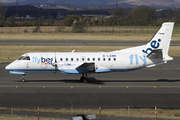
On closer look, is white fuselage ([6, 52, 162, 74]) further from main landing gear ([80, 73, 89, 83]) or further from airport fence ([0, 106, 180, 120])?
airport fence ([0, 106, 180, 120])

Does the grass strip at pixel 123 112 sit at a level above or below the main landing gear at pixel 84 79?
below

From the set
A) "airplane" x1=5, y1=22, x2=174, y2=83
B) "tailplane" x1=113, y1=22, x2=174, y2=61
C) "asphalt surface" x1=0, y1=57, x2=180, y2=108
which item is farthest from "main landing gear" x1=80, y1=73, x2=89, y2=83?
"tailplane" x1=113, y1=22, x2=174, y2=61

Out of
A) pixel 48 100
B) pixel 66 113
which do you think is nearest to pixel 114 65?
pixel 48 100

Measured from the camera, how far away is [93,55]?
2864cm

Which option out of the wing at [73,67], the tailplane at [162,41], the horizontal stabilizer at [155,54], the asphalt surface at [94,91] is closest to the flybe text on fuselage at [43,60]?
the wing at [73,67]

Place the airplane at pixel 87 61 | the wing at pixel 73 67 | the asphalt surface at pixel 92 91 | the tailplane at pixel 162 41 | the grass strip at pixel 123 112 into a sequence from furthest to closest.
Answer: the tailplane at pixel 162 41
the airplane at pixel 87 61
the wing at pixel 73 67
the asphalt surface at pixel 92 91
the grass strip at pixel 123 112

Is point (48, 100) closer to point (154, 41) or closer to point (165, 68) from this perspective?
point (154, 41)

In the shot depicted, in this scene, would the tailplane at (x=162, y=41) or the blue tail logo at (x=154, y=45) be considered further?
the blue tail logo at (x=154, y=45)

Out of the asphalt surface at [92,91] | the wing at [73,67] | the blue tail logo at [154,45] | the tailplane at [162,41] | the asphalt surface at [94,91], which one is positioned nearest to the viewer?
the asphalt surface at [92,91]

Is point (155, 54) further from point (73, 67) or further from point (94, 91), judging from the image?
point (73, 67)

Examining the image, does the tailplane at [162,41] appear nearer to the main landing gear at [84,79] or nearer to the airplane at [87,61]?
the airplane at [87,61]

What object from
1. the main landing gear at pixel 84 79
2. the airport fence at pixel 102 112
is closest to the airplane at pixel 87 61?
the main landing gear at pixel 84 79

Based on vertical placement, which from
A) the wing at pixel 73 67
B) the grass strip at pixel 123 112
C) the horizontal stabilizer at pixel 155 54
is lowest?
the grass strip at pixel 123 112

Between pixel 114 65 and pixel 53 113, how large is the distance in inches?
457
